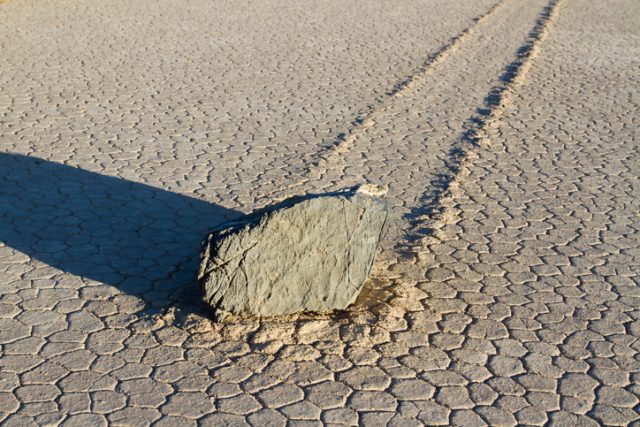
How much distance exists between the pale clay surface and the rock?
7.7 inches

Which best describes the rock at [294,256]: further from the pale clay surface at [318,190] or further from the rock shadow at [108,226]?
the rock shadow at [108,226]

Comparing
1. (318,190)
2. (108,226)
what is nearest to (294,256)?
(108,226)

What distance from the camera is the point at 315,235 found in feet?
20.1

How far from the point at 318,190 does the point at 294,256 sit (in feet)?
8.23

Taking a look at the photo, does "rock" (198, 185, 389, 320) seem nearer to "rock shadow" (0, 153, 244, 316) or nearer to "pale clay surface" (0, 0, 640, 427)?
"pale clay surface" (0, 0, 640, 427)

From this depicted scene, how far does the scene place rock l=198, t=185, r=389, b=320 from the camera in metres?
6.02

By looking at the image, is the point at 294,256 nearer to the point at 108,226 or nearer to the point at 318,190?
the point at 108,226

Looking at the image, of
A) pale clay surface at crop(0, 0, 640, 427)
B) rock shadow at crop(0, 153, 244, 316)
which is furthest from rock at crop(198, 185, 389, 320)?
rock shadow at crop(0, 153, 244, 316)

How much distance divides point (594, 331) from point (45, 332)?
12.3ft

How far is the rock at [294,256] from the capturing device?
6.02 metres

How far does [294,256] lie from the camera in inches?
241

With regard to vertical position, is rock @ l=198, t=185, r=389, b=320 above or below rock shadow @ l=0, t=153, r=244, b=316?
above

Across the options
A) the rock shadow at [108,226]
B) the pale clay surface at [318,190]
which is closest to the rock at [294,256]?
the pale clay surface at [318,190]

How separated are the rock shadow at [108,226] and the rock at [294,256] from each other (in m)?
0.40
